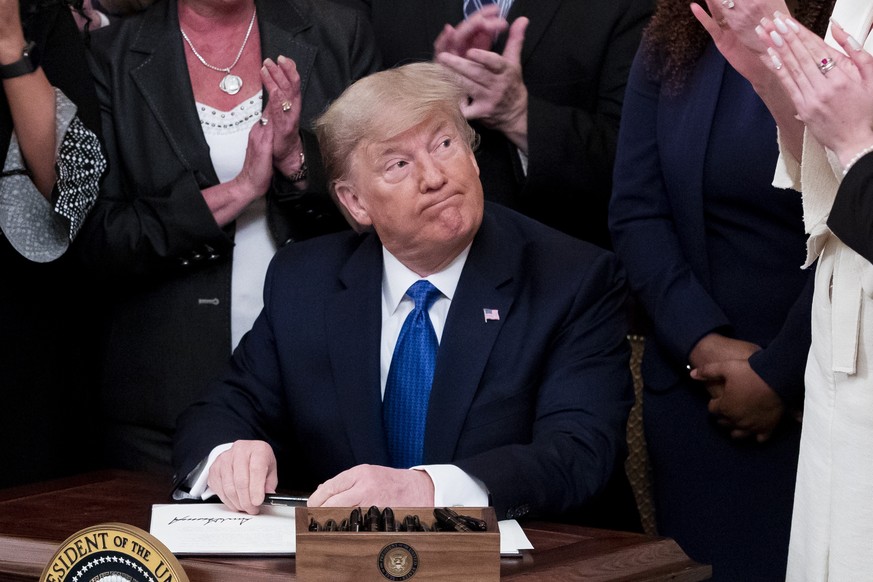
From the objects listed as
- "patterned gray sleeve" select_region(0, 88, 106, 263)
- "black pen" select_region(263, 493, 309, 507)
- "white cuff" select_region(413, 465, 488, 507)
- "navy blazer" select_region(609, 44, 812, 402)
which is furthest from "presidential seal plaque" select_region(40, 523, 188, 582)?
"navy blazer" select_region(609, 44, 812, 402)

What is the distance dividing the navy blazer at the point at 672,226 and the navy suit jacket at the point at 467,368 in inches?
6.9

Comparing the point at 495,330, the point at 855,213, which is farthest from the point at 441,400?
the point at 855,213

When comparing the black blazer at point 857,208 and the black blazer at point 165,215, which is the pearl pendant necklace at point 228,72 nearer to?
the black blazer at point 165,215

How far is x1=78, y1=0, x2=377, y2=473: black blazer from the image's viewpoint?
315 centimetres

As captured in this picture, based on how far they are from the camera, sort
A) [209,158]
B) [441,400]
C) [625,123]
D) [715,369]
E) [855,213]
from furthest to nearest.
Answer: [209,158] → [625,123] → [715,369] → [441,400] → [855,213]

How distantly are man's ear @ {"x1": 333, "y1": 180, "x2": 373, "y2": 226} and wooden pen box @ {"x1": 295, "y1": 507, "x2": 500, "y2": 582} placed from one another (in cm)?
103

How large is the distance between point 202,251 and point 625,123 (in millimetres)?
1014

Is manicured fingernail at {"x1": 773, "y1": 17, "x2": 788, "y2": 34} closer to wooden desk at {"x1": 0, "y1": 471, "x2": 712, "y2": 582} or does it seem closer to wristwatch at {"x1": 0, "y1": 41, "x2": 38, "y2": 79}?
wooden desk at {"x1": 0, "y1": 471, "x2": 712, "y2": 582}

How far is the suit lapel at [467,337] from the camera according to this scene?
8.39 ft

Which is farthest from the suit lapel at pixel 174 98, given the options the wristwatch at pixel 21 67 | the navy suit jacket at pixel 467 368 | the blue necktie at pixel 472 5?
the blue necktie at pixel 472 5

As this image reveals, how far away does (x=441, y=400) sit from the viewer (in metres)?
2.56

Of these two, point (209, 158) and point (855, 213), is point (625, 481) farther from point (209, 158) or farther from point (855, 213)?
point (855, 213)

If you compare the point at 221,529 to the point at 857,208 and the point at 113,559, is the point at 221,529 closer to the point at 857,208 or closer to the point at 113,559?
the point at 113,559

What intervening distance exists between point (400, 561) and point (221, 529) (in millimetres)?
461
